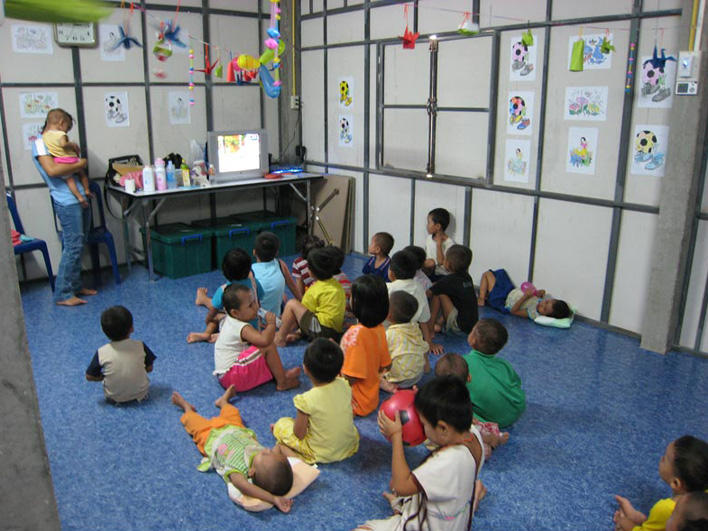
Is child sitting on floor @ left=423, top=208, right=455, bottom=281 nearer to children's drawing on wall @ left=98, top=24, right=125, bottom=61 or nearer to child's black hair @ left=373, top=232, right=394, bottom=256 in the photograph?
child's black hair @ left=373, top=232, right=394, bottom=256

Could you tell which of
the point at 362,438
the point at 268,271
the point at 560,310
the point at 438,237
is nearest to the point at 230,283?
the point at 268,271

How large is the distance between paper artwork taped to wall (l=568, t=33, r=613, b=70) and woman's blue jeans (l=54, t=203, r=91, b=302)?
4.15 m

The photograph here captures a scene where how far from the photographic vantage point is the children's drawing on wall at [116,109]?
5.74 m

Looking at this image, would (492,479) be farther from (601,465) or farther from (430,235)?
(430,235)

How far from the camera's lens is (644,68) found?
4035mm

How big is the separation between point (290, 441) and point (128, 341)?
114 cm

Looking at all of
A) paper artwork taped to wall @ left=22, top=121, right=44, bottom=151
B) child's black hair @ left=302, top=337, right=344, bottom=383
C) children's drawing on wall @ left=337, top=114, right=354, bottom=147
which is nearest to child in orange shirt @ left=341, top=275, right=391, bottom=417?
child's black hair @ left=302, top=337, right=344, bottom=383

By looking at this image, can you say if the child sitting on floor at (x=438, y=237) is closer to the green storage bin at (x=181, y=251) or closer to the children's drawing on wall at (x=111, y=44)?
the green storage bin at (x=181, y=251)

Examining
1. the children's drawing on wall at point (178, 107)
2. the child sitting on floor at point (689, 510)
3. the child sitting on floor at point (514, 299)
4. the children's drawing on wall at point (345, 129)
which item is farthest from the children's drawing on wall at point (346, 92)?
the child sitting on floor at point (689, 510)

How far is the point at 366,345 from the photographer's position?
321 cm

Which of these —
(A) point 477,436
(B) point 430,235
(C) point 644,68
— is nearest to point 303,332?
(B) point 430,235

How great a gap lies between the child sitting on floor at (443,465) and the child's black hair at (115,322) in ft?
5.96

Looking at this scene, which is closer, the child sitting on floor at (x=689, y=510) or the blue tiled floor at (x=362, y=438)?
the child sitting on floor at (x=689, y=510)

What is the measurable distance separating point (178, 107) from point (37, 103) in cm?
132
